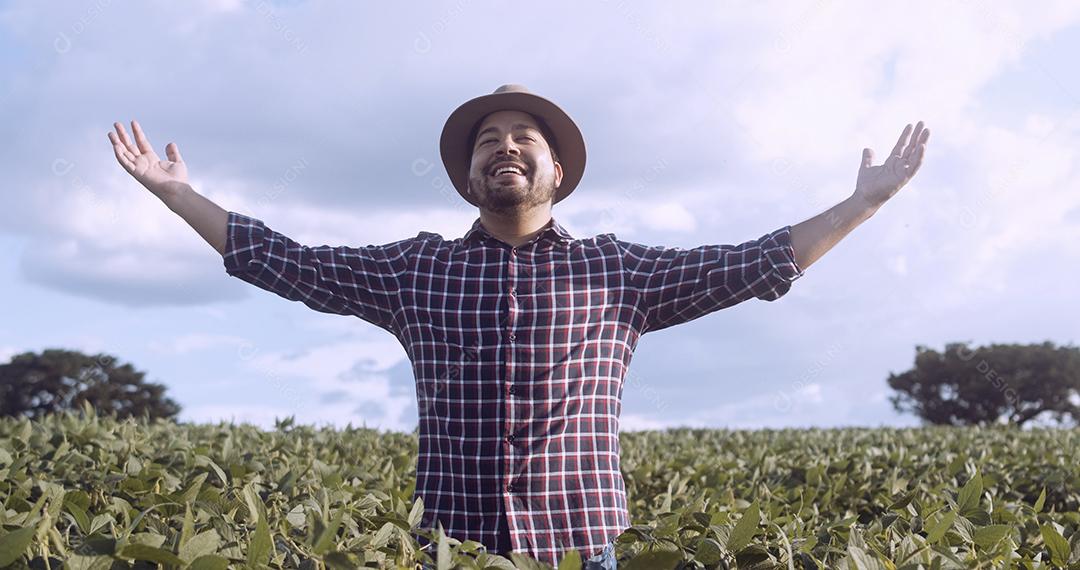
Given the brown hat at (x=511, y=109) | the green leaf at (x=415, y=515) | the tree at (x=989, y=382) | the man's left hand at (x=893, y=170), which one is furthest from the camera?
the tree at (x=989, y=382)

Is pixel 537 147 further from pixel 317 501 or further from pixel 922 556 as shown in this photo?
pixel 922 556

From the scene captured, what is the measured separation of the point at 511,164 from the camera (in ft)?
12.9

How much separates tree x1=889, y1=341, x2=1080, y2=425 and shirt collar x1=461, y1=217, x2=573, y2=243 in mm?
33455

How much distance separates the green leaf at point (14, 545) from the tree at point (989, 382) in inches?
1402

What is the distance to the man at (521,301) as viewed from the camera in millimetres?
3574

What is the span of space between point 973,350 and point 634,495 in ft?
108

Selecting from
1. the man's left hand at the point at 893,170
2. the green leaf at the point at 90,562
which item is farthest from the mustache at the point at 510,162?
the green leaf at the point at 90,562

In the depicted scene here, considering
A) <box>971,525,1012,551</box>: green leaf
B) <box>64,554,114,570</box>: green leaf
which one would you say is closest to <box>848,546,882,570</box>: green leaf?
<box>971,525,1012,551</box>: green leaf

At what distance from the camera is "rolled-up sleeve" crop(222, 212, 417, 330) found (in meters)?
3.97

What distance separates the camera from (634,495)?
6.32m

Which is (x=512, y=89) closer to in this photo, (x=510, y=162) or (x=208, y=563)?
(x=510, y=162)

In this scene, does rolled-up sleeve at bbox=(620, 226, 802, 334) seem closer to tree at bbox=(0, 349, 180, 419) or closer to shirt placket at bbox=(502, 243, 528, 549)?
shirt placket at bbox=(502, 243, 528, 549)

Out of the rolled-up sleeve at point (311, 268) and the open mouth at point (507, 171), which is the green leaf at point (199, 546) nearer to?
the rolled-up sleeve at point (311, 268)

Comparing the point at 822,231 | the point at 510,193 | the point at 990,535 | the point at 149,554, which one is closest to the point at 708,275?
the point at 822,231
